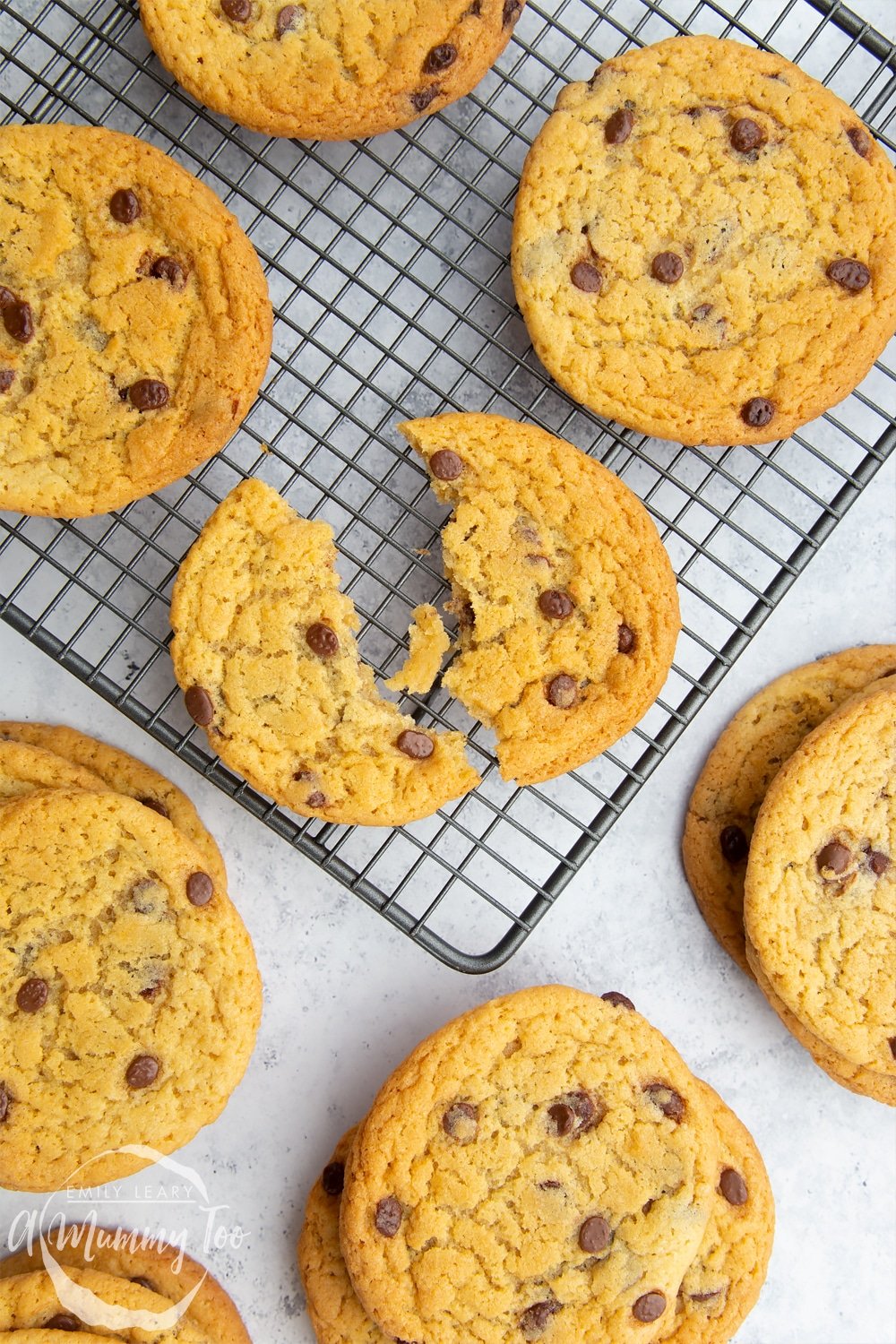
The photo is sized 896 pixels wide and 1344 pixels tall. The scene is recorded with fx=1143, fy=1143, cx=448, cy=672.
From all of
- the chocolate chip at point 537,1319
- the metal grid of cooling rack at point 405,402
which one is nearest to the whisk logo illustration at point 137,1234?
the chocolate chip at point 537,1319

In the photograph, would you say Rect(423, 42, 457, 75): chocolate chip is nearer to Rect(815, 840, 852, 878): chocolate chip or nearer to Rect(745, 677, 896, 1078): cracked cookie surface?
Rect(745, 677, 896, 1078): cracked cookie surface

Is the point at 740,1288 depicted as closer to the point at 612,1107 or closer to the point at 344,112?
the point at 612,1107

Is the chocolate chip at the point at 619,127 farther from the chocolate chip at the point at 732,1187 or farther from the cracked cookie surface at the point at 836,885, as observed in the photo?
the chocolate chip at the point at 732,1187

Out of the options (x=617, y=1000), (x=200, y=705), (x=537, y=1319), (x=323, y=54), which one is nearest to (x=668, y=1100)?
(x=617, y=1000)

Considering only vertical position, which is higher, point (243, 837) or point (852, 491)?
point (852, 491)

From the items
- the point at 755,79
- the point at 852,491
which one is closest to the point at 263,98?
the point at 755,79

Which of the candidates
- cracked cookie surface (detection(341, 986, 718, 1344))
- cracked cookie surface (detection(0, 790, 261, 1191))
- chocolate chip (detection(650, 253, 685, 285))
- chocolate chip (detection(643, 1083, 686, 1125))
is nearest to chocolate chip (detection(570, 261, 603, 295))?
chocolate chip (detection(650, 253, 685, 285))

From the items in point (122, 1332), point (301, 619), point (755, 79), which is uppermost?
point (755, 79)
